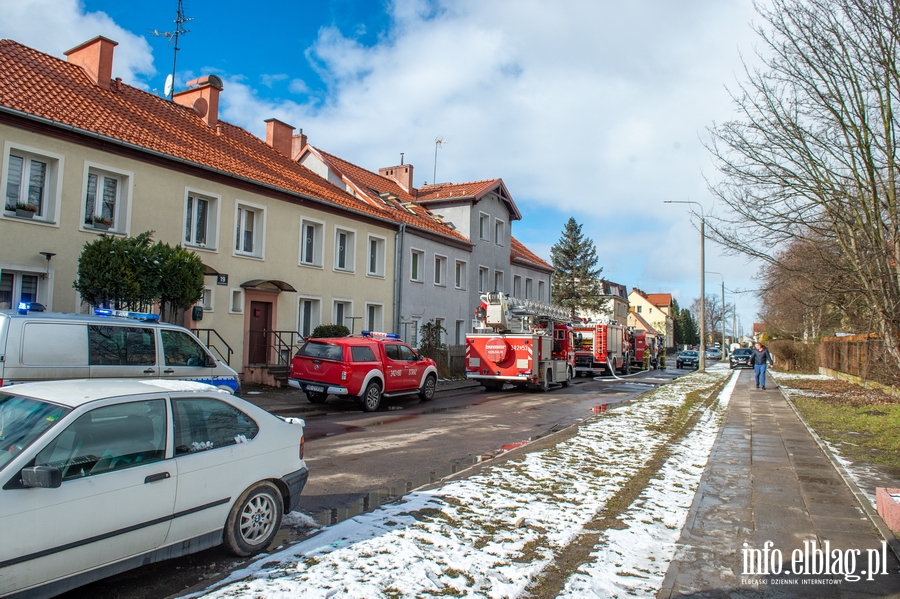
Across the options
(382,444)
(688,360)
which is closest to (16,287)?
(382,444)

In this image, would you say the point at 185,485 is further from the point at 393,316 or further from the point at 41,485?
the point at 393,316

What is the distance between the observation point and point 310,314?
21469mm

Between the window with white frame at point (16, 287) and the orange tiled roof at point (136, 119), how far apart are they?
351cm

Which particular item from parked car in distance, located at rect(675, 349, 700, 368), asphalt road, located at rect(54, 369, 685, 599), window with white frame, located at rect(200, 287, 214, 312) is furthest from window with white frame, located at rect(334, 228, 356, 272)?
parked car in distance, located at rect(675, 349, 700, 368)

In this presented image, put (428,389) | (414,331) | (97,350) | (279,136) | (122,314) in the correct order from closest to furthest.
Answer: (97,350) < (122,314) < (428,389) < (279,136) < (414,331)

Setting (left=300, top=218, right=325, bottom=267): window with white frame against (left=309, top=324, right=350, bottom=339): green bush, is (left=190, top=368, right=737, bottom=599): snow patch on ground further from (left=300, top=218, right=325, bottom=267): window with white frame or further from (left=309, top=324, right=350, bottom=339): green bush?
(left=300, top=218, right=325, bottom=267): window with white frame

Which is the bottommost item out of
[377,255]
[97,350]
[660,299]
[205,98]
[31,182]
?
[97,350]

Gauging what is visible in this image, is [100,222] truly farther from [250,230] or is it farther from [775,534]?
[775,534]

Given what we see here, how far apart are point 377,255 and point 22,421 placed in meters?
21.0

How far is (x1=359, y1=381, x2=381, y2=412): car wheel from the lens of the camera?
14.0 m

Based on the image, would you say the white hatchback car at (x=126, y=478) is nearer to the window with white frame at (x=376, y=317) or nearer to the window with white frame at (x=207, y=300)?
the window with white frame at (x=207, y=300)

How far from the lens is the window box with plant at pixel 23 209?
42.8 feet

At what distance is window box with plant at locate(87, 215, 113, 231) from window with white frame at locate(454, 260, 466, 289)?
1774cm

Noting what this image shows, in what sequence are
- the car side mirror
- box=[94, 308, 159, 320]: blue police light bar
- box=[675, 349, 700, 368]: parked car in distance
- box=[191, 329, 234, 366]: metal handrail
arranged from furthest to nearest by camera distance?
box=[675, 349, 700, 368]: parked car in distance → box=[191, 329, 234, 366]: metal handrail → box=[94, 308, 159, 320]: blue police light bar → the car side mirror
